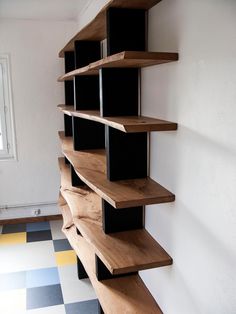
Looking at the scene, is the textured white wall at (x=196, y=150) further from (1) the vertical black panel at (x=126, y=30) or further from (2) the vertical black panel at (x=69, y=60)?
(2) the vertical black panel at (x=69, y=60)

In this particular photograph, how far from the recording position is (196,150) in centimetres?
129

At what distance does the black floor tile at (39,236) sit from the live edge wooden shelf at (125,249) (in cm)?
186

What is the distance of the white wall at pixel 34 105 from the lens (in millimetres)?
3742

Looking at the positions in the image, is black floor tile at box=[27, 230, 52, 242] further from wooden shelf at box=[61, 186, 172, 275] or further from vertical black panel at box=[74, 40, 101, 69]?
vertical black panel at box=[74, 40, 101, 69]

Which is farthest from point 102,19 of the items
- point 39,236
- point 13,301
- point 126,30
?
point 39,236

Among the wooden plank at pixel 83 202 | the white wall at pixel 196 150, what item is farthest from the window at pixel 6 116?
the white wall at pixel 196 150

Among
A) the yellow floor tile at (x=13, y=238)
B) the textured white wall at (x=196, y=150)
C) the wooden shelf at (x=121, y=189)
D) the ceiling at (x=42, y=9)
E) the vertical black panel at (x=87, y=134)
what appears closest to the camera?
the textured white wall at (x=196, y=150)

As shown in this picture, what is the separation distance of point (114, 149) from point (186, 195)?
48 centimetres

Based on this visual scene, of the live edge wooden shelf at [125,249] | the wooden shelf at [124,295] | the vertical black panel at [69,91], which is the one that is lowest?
the wooden shelf at [124,295]

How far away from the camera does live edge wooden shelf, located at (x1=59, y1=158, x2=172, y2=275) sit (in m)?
1.58

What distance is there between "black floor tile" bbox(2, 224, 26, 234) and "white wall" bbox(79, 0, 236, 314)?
103 inches

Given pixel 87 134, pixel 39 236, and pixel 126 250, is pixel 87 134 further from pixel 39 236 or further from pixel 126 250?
pixel 39 236

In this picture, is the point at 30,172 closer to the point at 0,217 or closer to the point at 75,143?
the point at 0,217

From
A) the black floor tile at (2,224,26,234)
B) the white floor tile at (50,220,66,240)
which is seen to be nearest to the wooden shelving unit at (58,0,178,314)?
the white floor tile at (50,220,66,240)
